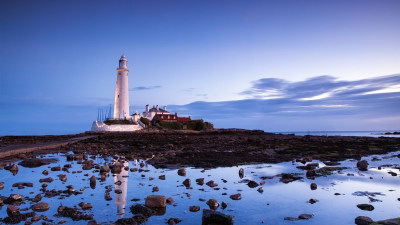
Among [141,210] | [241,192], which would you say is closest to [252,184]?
[241,192]

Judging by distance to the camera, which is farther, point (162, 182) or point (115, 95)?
point (115, 95)

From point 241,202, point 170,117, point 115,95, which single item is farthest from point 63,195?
point 170,117

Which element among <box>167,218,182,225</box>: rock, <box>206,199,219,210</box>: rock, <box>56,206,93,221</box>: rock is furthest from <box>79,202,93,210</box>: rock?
<box>206,199,219,210</box>: rock

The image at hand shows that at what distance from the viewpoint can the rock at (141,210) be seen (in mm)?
9552

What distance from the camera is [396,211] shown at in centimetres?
1027

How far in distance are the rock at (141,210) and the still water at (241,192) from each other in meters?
0.21

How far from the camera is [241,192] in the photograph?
12922 millimetres

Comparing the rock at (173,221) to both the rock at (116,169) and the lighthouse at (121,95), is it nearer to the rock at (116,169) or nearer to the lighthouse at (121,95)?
the rock at (116,169)

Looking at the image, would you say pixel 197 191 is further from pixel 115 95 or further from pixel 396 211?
pixel 115 95

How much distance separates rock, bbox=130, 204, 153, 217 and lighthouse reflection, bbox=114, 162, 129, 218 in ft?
1.21

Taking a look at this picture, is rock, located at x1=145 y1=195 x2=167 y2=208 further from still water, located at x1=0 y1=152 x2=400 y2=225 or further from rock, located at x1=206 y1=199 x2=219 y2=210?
rock, located at x1=206 y1=199 x2=219 y2=210

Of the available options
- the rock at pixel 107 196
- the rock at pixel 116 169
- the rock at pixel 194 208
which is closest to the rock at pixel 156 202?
the rock at pixel 194 208

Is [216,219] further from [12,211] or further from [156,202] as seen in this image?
[12,211]

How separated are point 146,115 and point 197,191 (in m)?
82.7
